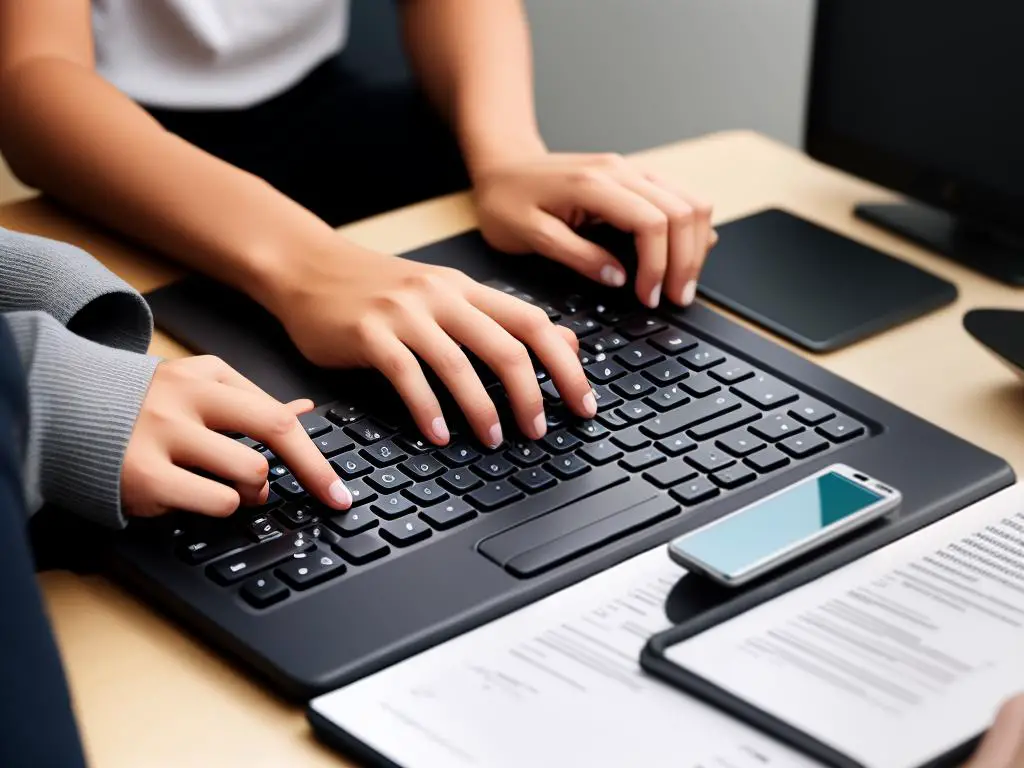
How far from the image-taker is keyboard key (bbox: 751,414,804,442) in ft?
2.14

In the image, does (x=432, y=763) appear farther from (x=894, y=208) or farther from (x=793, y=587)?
(x=894, y=208)

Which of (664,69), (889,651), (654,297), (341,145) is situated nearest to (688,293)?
(654,297)

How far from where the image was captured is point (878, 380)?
29.1 inches

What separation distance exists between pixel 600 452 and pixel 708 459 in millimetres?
51

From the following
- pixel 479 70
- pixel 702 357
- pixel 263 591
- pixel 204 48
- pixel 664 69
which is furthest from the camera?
pixel 664 69

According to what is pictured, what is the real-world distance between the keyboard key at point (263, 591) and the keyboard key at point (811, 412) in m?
0.28

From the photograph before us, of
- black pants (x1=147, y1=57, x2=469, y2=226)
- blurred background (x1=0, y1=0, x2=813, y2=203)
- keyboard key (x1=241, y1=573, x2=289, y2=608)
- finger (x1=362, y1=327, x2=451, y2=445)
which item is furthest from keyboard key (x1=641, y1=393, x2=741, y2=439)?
blurred background (x1=0, y1=0, x2=813, y2=203)

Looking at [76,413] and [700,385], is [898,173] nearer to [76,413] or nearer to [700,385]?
[700,385]

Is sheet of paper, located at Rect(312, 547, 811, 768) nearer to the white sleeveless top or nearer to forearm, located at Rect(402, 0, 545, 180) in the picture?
forearm, located at Rect(402, 0, 545, 180)

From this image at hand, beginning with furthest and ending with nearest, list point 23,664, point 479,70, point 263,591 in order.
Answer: point 479,70 < point 263,591 < point 23,664

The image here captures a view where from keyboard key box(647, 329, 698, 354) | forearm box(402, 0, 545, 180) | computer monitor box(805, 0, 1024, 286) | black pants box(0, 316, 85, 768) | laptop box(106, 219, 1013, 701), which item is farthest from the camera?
forearm box(402, 0, 545, 180)

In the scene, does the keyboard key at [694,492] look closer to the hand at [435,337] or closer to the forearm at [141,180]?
the hand at [435,337]

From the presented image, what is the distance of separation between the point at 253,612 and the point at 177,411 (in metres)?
0.11

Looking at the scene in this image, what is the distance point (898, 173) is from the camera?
3.05 ft
